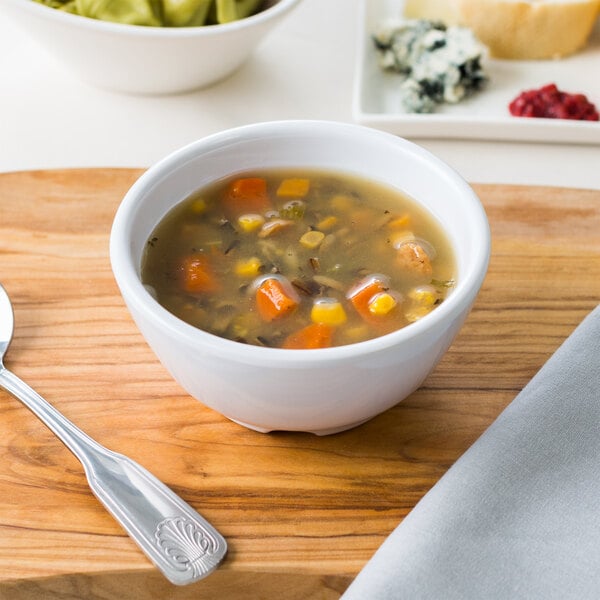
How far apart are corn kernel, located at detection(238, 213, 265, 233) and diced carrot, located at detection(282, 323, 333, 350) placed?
26cm

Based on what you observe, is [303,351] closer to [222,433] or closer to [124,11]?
[222,433]

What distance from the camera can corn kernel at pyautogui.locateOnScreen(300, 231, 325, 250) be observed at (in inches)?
63.3

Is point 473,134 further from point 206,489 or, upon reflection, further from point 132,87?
point 206,489

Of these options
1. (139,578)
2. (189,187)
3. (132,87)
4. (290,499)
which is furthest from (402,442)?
(132,87)

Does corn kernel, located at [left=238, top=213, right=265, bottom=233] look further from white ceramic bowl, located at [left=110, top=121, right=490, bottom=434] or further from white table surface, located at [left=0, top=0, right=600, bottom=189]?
white table surface, located at [left=0, top=0, right=600, bottom=189]

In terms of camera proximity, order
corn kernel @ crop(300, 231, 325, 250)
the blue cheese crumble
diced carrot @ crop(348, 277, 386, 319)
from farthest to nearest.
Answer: the blue cheese crumble
corn kernel @ crop(300, 231, 325, 250)
diced carrot @ crop(348, 277, 386, 319)

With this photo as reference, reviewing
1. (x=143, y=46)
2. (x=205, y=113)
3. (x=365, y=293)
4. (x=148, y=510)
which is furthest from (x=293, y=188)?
(x=205, y=113)

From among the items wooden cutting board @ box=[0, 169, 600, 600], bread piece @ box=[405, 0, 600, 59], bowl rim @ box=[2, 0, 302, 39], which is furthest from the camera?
bread piece @ box=[405, 0, 600, 59]

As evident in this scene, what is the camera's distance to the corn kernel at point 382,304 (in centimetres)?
148

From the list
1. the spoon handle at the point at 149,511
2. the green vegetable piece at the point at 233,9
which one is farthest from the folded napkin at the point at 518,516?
the green vegetable piece at the point at 233,9

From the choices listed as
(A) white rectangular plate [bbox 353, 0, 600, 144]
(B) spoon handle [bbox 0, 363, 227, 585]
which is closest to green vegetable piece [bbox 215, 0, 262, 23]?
(A) white rectangular plate [bbox 353, 0, 600, 144]

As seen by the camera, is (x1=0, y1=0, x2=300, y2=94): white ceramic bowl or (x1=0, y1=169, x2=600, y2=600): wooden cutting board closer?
(x1=0, y1=169, x2=600, y2=600): wooden cutting board

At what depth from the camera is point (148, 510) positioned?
139 cm

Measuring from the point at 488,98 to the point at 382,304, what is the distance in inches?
56.5
